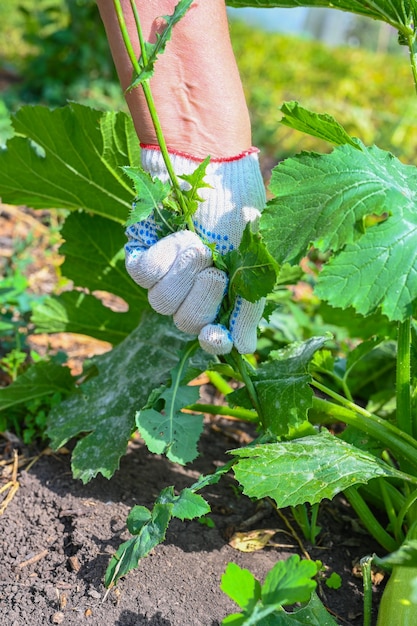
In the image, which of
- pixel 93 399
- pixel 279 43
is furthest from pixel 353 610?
pixel 279 43

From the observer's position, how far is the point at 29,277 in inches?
134

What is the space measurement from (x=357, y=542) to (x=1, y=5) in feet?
27.3

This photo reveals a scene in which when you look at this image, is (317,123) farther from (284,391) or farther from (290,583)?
(290,583)

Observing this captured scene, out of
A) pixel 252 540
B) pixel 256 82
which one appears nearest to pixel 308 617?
pixel 252 540

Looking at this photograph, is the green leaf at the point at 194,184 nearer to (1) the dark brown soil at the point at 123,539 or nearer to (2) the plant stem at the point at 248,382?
(2) the plant stem at the point at 248,382

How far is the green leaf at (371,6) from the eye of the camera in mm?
1940

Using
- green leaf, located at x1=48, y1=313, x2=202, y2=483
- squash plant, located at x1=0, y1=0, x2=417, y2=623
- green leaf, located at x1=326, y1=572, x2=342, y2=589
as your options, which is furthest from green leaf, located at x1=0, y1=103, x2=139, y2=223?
green leaf, located at x1=326, y1=572, x2=342, y2=589

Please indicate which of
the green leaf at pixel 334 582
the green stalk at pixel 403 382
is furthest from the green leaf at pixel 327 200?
the green leaf at pixel 334 582

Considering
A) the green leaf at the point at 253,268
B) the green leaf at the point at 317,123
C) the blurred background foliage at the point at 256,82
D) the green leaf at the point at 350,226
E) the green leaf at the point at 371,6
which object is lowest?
the blurred background foliage at the point at 256,82

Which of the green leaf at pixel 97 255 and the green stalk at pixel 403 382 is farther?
the green leaf at pixel 97 255

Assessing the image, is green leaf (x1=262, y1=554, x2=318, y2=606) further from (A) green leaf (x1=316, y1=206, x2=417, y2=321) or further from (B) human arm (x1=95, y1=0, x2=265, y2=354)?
(B) human arm (x1=95, y1=0, x2=265, y2=354)

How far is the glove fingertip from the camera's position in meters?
1.86

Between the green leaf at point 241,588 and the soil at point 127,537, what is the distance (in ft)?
1.36

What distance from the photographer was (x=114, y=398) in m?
2.21
